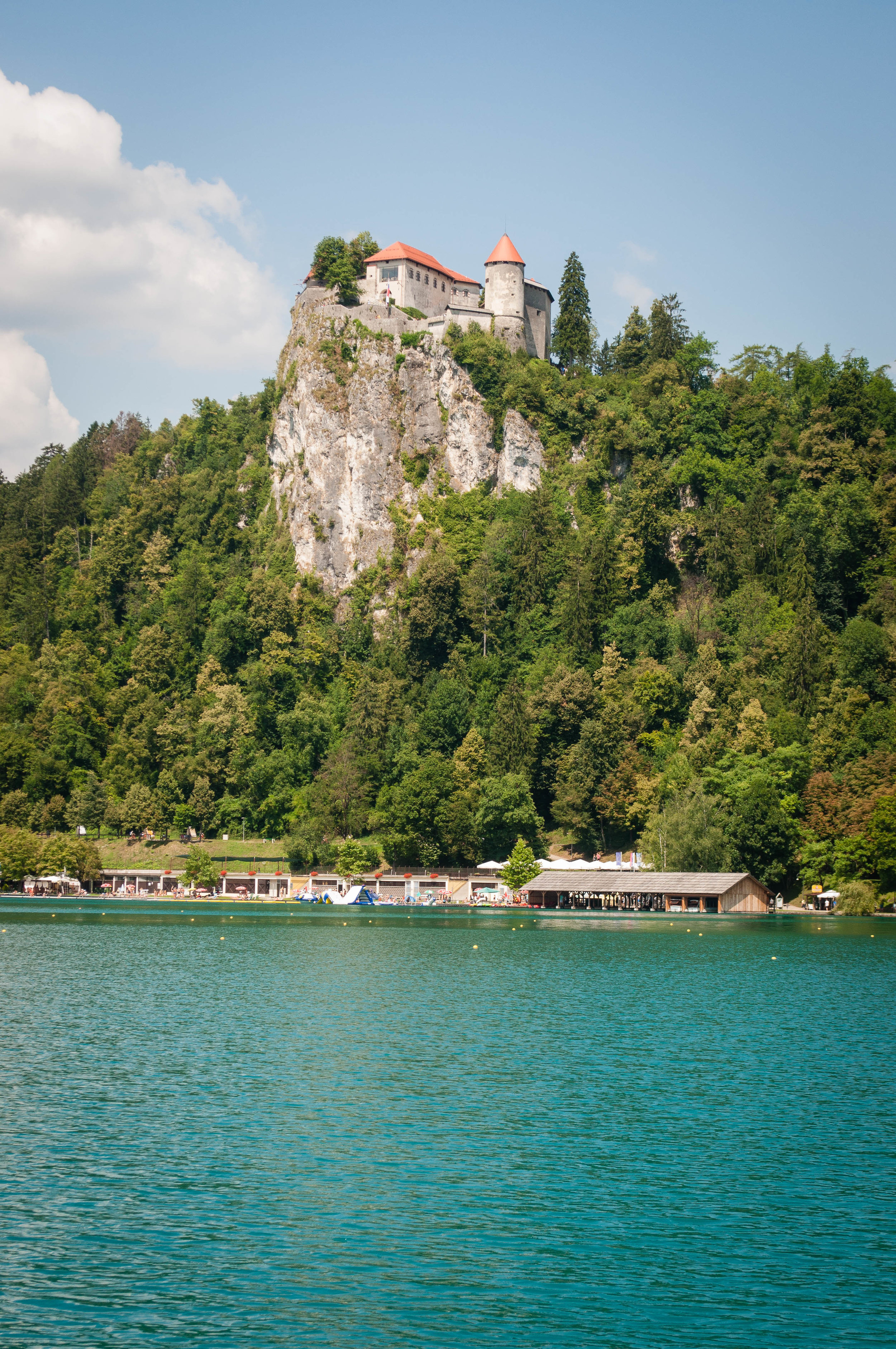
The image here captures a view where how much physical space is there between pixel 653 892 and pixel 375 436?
75.8m

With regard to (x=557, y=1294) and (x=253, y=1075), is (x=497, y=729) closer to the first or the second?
(x=253, y=1075)

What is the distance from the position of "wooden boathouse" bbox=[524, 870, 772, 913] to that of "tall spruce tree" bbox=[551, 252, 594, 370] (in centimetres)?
7202

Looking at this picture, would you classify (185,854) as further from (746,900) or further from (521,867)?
(746,900)

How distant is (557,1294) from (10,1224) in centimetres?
848

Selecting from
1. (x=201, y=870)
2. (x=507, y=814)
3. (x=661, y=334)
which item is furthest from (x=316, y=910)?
(x=661, y=334)

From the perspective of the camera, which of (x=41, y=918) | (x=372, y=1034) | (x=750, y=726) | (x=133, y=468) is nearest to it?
(x=372, y=1034)

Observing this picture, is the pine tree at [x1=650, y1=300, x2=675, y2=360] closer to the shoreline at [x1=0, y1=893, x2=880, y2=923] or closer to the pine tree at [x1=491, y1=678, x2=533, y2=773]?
the pine tree at [x1=491, y1=678, x2=533, y2=773]

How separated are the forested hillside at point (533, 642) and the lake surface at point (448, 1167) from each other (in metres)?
53.6

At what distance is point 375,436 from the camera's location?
152m

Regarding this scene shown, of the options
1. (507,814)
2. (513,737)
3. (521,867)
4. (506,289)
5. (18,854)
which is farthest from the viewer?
(506,289)

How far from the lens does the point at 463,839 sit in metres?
113

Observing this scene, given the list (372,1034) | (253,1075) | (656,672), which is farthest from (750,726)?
(253,1075)

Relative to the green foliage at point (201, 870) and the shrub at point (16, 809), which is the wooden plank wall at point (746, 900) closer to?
the green foliage at point (201, 870)

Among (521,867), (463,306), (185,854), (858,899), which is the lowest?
(858,899)
